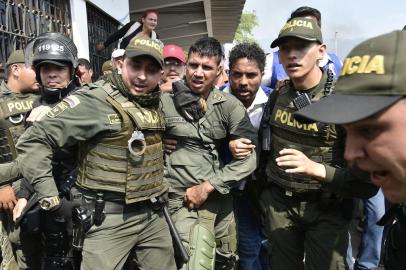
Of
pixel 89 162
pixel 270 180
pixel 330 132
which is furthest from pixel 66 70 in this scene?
pixel 330 132

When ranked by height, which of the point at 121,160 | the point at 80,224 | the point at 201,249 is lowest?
the point at 201,249

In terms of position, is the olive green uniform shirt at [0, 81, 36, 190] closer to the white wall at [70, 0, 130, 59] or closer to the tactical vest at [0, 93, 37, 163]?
the tactical vest at [0, 93, 37, 163]

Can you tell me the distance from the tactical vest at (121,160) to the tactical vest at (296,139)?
0.83 meters

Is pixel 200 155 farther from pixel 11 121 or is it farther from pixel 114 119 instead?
pixel 11 121

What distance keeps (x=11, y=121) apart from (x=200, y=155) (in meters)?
1.56

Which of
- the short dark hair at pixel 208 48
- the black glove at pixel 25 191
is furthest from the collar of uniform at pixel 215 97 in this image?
the black glove at pixel 25 191

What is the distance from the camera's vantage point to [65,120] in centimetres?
217

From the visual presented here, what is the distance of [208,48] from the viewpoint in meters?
2.89

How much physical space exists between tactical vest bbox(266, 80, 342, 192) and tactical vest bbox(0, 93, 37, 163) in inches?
78.0

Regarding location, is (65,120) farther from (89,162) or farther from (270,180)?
(270,180)

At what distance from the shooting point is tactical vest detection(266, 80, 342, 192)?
2.31 metres

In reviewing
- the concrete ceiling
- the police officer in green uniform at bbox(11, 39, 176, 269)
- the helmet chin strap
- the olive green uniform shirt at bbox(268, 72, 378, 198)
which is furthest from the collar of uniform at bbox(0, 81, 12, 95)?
the concrete ceiling

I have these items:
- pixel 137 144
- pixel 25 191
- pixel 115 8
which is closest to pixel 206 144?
pixel 137 144

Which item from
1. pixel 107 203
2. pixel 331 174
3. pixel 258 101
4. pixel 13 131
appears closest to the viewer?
pixel 331 174
